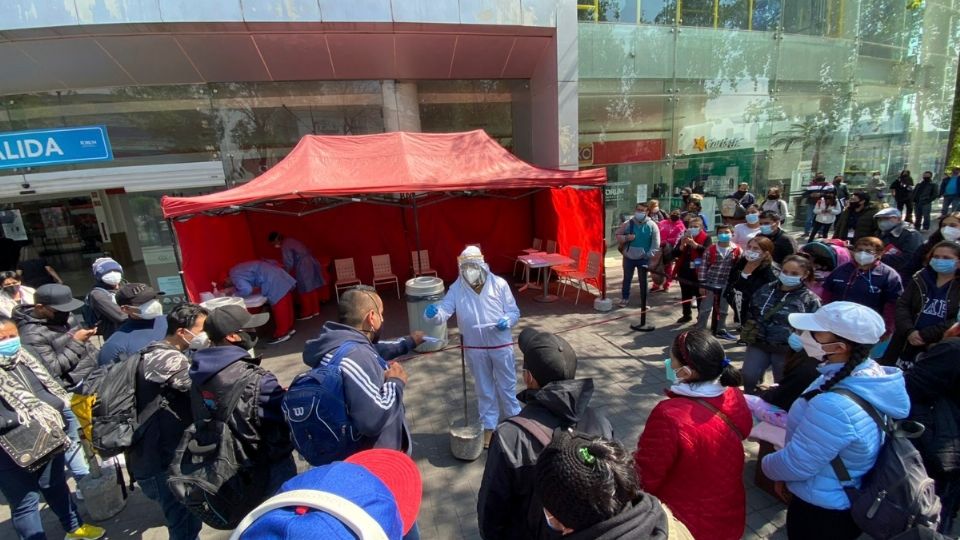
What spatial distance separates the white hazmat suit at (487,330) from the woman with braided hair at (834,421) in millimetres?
2239

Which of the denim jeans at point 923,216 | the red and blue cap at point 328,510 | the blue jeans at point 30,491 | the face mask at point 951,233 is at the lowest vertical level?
the denim jeans at point 923,216

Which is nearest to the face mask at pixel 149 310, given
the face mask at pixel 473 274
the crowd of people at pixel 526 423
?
the crowd of people at pixel 526 423

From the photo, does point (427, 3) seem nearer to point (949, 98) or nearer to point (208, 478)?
point (208, 478)

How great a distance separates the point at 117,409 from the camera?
7.85 ft

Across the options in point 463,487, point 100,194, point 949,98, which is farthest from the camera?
point 949,98

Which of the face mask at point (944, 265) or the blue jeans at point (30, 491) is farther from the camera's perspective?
the face mask at point (944, 265)

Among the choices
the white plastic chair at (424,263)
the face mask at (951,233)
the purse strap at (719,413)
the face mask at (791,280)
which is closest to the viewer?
the purse strap at (719,413)

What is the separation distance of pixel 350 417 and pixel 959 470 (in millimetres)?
3177

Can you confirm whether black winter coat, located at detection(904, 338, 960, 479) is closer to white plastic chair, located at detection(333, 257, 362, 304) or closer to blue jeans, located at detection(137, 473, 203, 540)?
blue jeans, located at detection(137, 473, 203, 540)

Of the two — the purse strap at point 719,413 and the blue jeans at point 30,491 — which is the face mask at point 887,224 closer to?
the purse strap at point 719,413

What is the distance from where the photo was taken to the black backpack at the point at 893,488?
5.91ft

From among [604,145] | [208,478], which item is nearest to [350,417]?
[208,478]

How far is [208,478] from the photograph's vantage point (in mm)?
2080

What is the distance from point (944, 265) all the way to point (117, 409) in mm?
5975
